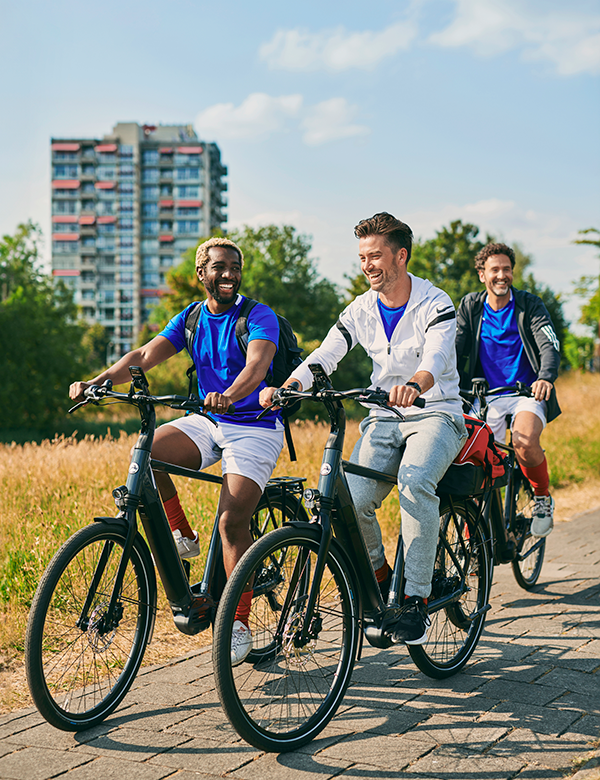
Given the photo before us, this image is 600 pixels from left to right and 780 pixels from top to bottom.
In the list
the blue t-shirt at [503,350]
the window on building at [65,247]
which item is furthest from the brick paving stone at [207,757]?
the window on building at [65,247]


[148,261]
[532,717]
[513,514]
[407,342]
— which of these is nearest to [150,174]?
[148,261]

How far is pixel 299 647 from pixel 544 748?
103 centimetres

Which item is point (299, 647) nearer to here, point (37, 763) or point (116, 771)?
point (116, 771)

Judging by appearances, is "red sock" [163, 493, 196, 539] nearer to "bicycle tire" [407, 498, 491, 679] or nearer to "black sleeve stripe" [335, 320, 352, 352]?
"black sleeve stripe" [335, 320, 352, 352]

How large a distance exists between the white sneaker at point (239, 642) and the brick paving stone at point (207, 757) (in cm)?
33

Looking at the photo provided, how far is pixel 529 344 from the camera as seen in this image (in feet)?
18.8

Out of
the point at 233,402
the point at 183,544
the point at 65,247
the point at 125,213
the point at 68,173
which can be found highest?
the point at 68,173

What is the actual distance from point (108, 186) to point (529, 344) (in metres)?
124

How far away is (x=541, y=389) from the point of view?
5.38 meters

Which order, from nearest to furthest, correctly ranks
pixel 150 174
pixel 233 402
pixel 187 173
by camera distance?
pixel 233 402
pixel 187 173
pixel 150 174

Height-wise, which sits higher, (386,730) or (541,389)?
(541,389)

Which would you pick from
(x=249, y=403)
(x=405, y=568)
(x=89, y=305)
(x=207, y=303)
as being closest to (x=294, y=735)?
(x=405, y=568)

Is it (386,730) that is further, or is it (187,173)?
(187,173)

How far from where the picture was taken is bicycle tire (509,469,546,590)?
5.68 metres
